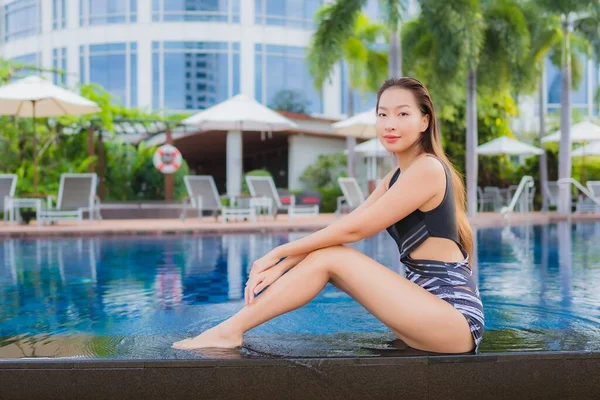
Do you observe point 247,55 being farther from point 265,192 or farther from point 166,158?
point 265,192

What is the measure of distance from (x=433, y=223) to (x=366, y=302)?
1.25 feet

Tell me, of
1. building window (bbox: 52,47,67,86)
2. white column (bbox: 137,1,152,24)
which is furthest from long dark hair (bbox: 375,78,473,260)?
building window (bbox: 52,47,67,86)

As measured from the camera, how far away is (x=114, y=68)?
26.8 metres

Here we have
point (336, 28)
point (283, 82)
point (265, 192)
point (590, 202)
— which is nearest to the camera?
point (265, 192)

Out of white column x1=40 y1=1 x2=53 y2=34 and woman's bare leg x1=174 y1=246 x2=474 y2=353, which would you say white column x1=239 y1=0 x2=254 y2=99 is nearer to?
white column x1=40 y1=1 x2=53 y2=34

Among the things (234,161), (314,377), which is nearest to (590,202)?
(234,161)

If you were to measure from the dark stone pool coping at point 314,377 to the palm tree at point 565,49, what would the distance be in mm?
17097

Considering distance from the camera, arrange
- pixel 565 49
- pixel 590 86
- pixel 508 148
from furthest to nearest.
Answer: pixel 590 86, pixel 508 148, pixel 565 49

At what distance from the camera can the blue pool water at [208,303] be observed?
2834mm

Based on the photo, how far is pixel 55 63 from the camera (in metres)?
27.9

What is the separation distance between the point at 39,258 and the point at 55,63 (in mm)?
21364

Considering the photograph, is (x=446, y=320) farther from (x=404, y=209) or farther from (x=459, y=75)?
(x=459, y=75)

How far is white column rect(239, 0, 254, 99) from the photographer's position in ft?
88.3

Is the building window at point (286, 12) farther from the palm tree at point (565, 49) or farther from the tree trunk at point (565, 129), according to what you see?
the tree trunk at point (565, 129)
